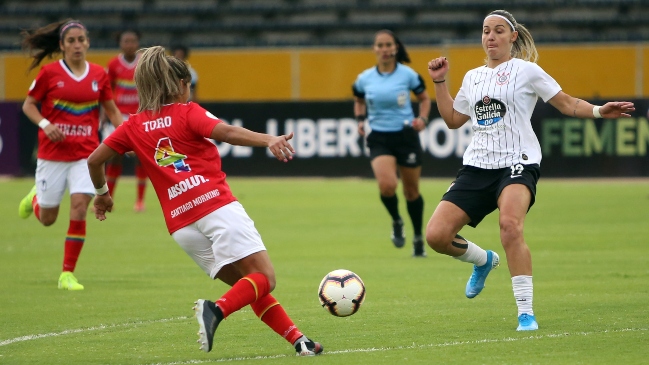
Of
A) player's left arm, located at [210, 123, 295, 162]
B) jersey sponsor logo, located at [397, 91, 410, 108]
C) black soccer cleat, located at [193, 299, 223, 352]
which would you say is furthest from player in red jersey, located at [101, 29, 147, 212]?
black soccer cleat, located at [193, 299, 223, 352]

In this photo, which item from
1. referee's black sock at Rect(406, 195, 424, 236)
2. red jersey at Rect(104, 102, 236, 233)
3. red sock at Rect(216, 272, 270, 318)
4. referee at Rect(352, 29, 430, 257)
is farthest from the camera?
referee at Rect(352, 29, 430, 257)

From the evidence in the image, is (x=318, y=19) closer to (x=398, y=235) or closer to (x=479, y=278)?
(x=398, y=235)

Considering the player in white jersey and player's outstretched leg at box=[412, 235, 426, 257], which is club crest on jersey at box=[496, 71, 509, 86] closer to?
the player in white jersey

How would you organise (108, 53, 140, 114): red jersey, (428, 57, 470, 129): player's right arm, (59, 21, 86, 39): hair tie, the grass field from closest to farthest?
the grass field, (428, 57, 470, 129): player's right arm, (59, 21, 86, 39): hair tie, (108, 53, 140, 114): red jersey

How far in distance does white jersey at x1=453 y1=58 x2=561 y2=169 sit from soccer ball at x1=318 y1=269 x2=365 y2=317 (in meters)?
1.28

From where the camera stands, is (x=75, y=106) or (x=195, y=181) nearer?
(x=195, y=181)

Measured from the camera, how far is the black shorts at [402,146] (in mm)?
12219

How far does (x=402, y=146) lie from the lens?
12242mm

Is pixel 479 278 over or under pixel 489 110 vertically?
under

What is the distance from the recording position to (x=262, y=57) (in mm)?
25562

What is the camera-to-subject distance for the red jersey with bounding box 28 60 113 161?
33.2 feet

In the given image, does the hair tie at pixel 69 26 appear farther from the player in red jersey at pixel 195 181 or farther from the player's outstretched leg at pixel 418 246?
the player's outstretched leg at pixel 418 246

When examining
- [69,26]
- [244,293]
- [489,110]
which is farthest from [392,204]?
[244,293]

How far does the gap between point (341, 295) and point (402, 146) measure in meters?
5.44
